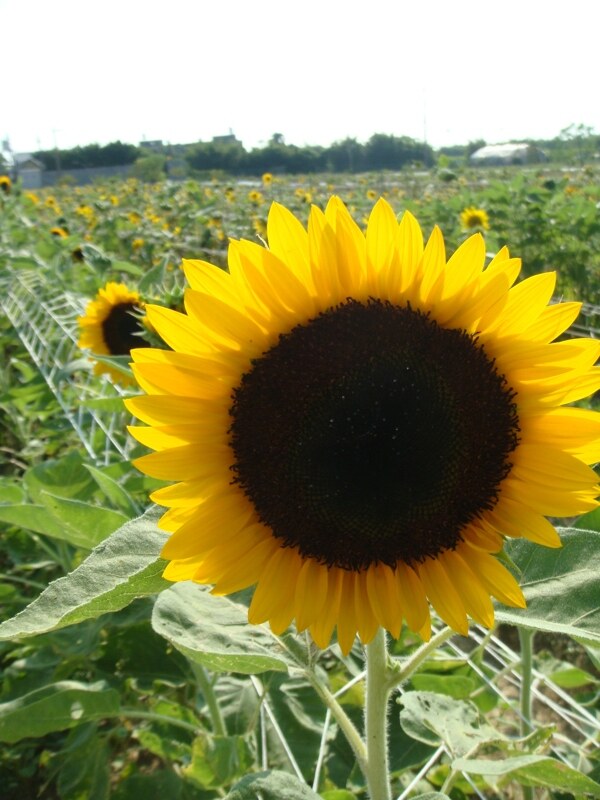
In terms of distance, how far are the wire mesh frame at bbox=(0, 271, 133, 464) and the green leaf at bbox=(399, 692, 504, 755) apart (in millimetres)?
972

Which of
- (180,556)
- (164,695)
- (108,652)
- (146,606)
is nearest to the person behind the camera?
(180,556)

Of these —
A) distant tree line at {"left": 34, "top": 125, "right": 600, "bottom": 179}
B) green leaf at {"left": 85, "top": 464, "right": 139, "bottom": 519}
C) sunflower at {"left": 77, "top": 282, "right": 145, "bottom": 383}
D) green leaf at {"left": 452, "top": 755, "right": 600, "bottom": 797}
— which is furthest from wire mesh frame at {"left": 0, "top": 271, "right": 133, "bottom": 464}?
distant tree line at {"left": 34, "top": 125, "right": 600, "bottom": 179}

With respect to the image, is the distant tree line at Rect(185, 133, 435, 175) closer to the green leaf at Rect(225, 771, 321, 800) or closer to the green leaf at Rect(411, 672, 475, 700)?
the green leaf at Rect(411, 672, 475, 700)

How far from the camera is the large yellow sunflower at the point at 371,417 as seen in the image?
2.90 ft

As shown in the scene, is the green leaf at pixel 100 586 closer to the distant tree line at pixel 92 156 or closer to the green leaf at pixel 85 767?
the green leaf at pixel 85 767

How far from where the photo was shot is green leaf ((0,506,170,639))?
78 cm

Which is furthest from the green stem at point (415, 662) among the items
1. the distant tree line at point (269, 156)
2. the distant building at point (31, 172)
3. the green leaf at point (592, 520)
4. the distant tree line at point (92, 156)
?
the distant tree line at point (92, 156)

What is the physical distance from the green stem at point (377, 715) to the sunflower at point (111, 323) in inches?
79.6

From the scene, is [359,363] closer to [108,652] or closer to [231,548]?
[231,548]

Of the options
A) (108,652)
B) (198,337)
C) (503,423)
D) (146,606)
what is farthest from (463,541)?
(108,652)

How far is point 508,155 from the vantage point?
3759cm

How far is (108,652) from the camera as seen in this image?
1.83 m

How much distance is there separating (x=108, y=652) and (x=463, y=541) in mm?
1196

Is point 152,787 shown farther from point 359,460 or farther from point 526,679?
point 359,460
